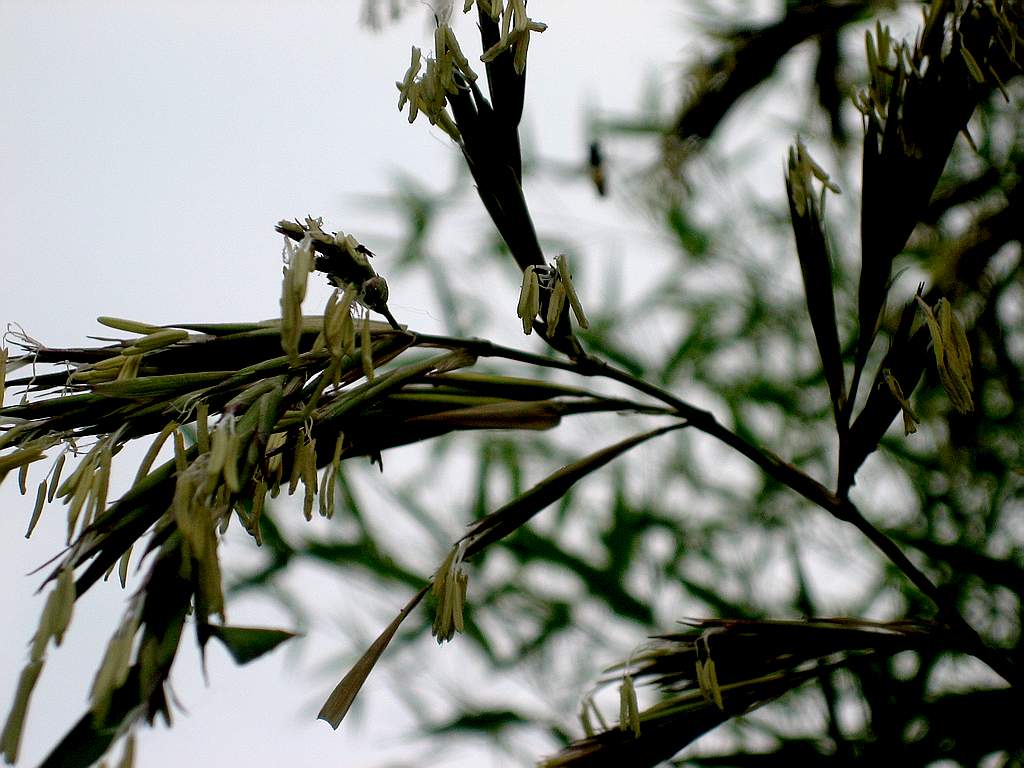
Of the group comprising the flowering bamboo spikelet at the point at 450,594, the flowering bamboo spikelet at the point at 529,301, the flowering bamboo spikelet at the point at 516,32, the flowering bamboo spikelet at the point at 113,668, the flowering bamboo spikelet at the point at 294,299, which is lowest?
the flowering bamboo spikelet at the point at 113,668

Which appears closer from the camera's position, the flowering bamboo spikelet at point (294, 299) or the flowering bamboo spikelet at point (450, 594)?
the flowering bamboo spikelet at point (294, 299)

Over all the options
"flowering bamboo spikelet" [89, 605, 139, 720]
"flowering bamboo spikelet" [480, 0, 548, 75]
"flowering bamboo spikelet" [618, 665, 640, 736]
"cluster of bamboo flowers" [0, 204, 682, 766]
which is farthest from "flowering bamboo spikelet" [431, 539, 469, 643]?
"flowering bamboo spikelet" [480, 0, 548, 75]

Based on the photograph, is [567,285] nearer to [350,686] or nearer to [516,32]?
[516,32]

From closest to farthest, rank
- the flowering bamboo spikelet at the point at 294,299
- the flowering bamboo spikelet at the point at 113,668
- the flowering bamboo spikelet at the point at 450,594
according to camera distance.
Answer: the flowering bamboo spikelet at the point at 113,668 → the flowering bamboo spikelet at the point at 294,299 → the flowering bamboo spikelet at the point at 450,594

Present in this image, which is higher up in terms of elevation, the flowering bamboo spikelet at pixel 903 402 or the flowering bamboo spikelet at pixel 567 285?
the flowering bamboo spikelet at pixel 567 285

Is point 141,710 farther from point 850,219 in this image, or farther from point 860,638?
point 850,219

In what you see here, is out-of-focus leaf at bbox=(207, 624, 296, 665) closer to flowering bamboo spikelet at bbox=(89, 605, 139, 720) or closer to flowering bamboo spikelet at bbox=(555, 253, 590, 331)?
flowering bamboo spikelet at bbox=(89, 605, 139, 720)

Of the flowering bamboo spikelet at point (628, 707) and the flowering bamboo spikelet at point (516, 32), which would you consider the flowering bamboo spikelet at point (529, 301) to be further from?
the flowering bamboo spikelet at point (628, 707)

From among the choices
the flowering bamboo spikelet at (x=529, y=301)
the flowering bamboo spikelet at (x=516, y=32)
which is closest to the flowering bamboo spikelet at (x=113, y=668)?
the flowering bamboo spikelet at (x=529, y=301)

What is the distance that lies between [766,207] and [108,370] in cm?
194

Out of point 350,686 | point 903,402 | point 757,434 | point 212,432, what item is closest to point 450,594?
point 350,686

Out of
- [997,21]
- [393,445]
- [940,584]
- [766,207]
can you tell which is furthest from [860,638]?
[766,207]

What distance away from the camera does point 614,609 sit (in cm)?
197

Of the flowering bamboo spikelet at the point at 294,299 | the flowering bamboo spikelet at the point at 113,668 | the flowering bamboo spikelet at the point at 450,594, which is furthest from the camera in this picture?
the flowering bamboo spikelet at the point at 450,594
